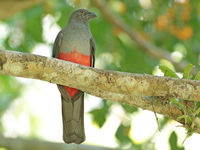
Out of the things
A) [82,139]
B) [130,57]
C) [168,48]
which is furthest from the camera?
[168,48]

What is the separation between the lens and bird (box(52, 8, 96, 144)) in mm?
4469

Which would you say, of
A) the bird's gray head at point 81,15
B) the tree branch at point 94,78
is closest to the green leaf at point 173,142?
the tree branch at point 94,78

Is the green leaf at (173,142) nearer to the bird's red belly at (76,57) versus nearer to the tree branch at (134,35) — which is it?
the bird's red belly at (76,57)

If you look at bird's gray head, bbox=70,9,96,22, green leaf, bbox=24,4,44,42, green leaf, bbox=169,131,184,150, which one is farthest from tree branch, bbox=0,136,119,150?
green leaf, bbox=24,4,44,42

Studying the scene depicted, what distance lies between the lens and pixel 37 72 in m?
3.47

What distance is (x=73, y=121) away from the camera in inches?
180

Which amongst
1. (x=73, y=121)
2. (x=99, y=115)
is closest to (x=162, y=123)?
(x=99, y=115)

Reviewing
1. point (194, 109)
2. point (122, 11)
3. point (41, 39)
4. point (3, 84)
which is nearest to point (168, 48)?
point (122, 11)

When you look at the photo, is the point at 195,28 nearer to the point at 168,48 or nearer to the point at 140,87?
the point at 168,48

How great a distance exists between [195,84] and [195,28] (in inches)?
160

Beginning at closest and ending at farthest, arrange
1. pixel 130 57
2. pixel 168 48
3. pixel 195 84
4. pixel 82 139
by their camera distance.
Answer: pixel 195 84
pixel 82 139
pixel 130 57
pixel 168 48

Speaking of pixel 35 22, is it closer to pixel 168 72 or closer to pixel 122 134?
pixel 122 134

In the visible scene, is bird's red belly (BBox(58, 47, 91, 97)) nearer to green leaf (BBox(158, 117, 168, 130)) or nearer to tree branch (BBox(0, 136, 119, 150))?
tree branch (BBox(0, 136, 119, 150))

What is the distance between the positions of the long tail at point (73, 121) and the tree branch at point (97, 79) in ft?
3.33
